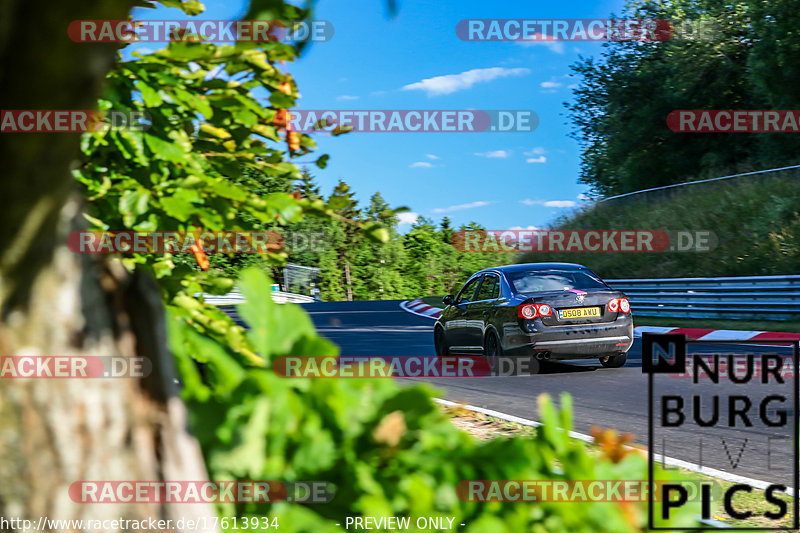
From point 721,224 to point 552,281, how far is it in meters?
14.4

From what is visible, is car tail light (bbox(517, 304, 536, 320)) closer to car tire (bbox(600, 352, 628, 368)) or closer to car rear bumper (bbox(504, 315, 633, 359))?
car rear bumper (bbox(504, 315, 633, 359))

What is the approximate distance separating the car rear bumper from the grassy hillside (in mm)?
10596

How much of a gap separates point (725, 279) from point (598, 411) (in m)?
11.7

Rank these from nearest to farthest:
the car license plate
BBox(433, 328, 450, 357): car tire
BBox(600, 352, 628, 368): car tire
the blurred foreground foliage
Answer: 1. the blurred foreground foliage
2. the car license plate
3. BBox(600, 352, 628, 368): car tire
4. BBox(433, 328, 450, 357): car tire

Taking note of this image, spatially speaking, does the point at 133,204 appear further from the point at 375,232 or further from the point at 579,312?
the point at 579,312

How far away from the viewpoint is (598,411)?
24.7 ft

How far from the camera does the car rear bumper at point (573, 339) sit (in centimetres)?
1020

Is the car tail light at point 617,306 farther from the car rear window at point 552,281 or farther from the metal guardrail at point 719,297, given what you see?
the metal guardrail at point 719,297

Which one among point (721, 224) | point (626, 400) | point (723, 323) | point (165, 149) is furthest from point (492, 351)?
point (721, 224)

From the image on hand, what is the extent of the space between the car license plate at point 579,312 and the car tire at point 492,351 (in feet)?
3.29

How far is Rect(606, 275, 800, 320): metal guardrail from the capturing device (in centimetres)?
1619

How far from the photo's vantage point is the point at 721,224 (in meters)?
23.1

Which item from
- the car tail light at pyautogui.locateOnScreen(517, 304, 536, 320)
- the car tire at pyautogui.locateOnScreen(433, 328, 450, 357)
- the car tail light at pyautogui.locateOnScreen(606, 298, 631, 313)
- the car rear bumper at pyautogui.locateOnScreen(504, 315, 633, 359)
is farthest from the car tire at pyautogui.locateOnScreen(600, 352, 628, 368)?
the car tire at pyautogui.locateOnScreen(433, 328, 450, 357)

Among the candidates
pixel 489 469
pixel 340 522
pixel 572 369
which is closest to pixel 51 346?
pixel 340 522
